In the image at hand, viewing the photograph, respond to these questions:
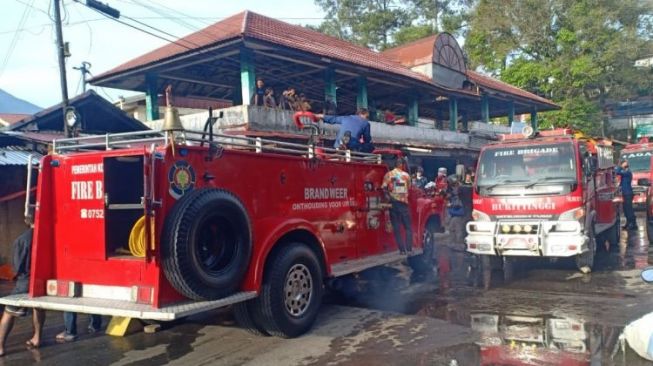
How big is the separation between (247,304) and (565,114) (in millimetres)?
32378

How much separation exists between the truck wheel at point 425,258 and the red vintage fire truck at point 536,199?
0.75 metres


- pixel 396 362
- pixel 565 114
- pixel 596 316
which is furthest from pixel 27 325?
pixel 565 114

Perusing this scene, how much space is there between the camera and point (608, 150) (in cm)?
1102

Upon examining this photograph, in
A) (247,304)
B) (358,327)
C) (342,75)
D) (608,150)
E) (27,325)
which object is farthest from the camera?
(342,75)

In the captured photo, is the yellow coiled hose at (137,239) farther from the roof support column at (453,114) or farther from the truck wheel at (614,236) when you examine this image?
the roof support column at (453,114)

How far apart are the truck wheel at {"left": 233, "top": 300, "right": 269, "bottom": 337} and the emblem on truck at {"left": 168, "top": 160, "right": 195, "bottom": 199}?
1.41m

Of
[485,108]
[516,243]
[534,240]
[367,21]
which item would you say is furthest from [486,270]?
[367,21]

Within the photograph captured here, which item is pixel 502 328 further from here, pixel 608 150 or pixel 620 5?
pixel 620 5

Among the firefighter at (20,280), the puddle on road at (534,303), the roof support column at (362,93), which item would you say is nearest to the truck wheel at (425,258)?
the puddle on road at (534,303)

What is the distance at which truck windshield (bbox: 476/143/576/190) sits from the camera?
337 inches

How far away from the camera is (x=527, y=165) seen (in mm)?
8859

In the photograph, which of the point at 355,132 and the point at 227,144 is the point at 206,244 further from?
the point at 355,132

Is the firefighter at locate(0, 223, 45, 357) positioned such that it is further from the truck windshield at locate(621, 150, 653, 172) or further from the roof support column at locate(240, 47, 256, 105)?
the truck windshield at locate(621, 150, 653, 172)

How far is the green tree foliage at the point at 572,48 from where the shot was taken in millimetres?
31828
